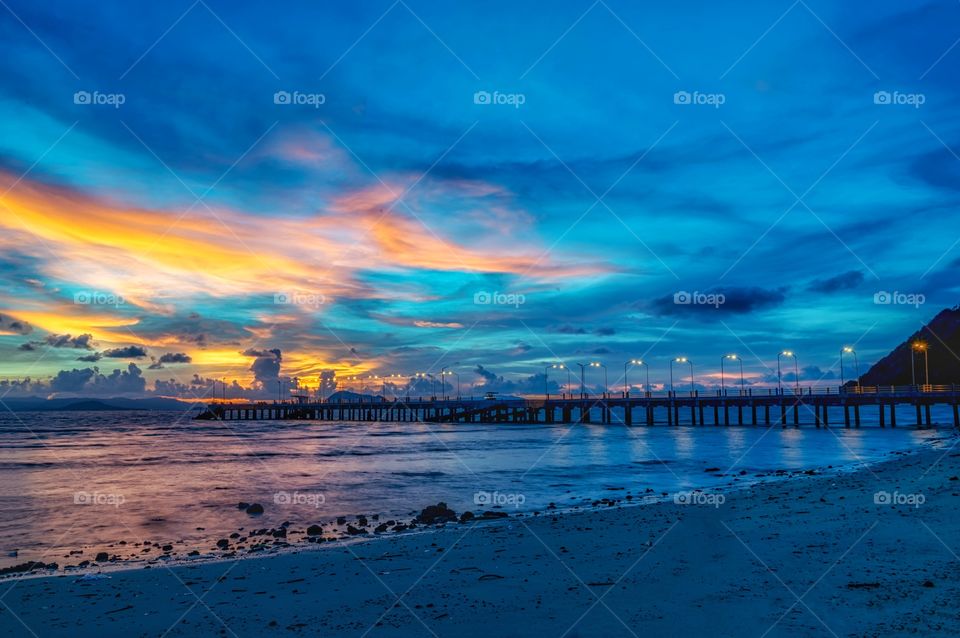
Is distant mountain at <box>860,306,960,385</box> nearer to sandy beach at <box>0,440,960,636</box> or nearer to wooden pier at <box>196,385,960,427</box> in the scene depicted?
wooden pier at <box>196,385,960,427</box>

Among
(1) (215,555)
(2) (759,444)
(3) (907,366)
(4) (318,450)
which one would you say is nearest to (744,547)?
(1) (215,555)

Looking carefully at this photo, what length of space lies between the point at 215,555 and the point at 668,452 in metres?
38.9

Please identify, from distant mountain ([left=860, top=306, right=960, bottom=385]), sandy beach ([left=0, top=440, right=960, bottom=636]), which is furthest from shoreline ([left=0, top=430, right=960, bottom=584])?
distant mountain ([left=860, top=306, right=960, bottom=385])

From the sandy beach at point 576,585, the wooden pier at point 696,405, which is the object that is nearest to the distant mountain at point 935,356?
the wooden pier at point 696,405

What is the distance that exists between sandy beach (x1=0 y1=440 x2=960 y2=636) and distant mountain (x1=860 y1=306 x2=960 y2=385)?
173m

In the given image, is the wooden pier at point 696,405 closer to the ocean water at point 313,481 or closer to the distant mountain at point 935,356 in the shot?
the ocean water at point 313,481

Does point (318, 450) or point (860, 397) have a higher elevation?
point (860, 397)

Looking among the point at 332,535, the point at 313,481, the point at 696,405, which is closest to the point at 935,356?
the point at 696,405

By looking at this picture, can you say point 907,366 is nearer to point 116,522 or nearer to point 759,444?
point 759,444

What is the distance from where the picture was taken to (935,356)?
171 metres

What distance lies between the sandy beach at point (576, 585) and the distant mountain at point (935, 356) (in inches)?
6814

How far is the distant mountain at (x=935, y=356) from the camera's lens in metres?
164

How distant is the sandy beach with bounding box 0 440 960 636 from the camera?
7.82m

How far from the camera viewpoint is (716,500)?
19531 millimetres
